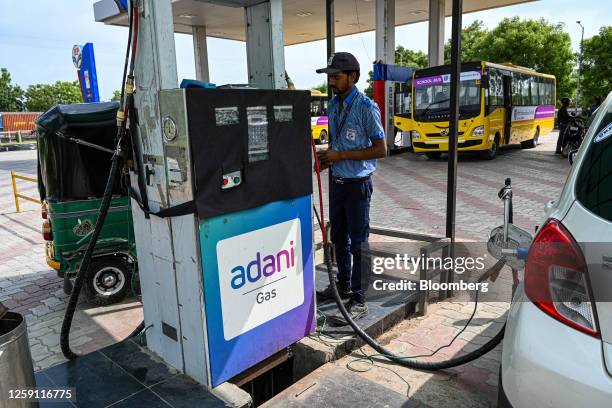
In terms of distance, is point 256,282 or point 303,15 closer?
point 256,282

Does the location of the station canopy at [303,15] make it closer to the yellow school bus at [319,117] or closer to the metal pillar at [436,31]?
the metal pillar at [436,31]

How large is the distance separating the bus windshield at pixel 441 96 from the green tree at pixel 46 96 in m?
63.2

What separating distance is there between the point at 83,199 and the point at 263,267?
2.66 metres

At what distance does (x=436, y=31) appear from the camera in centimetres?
1798

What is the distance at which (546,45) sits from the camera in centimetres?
3466

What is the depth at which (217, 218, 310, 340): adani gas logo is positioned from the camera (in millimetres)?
2629

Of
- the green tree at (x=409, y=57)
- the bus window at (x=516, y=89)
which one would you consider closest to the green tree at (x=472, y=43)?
the green tree at (x=409, y=57)

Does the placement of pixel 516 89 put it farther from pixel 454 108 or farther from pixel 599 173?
pixel 599 173

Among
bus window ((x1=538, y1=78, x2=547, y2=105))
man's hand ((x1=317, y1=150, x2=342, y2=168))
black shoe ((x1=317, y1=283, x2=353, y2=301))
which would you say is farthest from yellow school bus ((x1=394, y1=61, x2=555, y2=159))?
man's hand ((x1=317, y1=150, x2=342, y2=168))

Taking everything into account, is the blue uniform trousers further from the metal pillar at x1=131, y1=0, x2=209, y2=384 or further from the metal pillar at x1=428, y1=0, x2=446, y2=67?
the metal pillar at x1=428, y1=0, x2=446, y2=67

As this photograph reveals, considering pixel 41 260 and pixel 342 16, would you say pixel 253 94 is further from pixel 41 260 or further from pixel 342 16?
pixel 342 16

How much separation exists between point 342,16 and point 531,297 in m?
20.1

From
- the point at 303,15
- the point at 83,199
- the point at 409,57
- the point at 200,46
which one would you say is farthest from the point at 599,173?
the point at 409,57

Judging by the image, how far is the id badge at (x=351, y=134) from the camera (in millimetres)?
3437
